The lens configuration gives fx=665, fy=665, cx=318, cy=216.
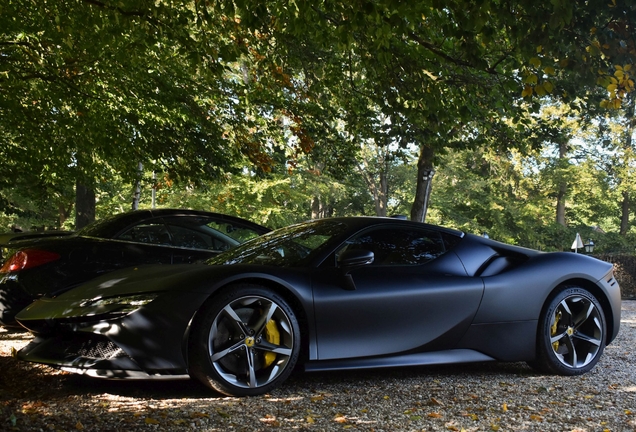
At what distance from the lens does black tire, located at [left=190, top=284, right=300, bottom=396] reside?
443 centimetres

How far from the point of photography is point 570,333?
586cm

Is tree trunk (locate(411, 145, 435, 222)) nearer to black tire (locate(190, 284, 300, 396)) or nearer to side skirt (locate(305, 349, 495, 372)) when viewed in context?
side skirt (locate(305, 349, 495, 372))

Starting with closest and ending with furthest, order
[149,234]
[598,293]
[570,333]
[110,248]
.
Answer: [570,333] < [598,293] < [110,248] < [149,234]

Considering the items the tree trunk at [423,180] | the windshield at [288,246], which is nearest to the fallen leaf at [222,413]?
the windshield at [288,246]

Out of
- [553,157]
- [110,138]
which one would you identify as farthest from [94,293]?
[553,157]

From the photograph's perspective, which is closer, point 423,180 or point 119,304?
point 119,304

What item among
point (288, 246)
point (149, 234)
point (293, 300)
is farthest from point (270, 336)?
point (149, 234)

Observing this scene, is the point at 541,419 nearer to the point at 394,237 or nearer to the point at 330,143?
the point at 394,237

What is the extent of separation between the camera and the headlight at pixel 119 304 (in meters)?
4.42

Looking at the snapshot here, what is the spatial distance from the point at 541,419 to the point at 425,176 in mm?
13132

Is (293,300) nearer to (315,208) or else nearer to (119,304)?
(119,304)

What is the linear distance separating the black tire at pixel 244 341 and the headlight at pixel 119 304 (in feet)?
1.30

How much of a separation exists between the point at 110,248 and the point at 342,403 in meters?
3.53

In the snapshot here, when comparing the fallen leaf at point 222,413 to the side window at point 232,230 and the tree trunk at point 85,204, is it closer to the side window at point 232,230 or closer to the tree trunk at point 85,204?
the side window at point 232,230
